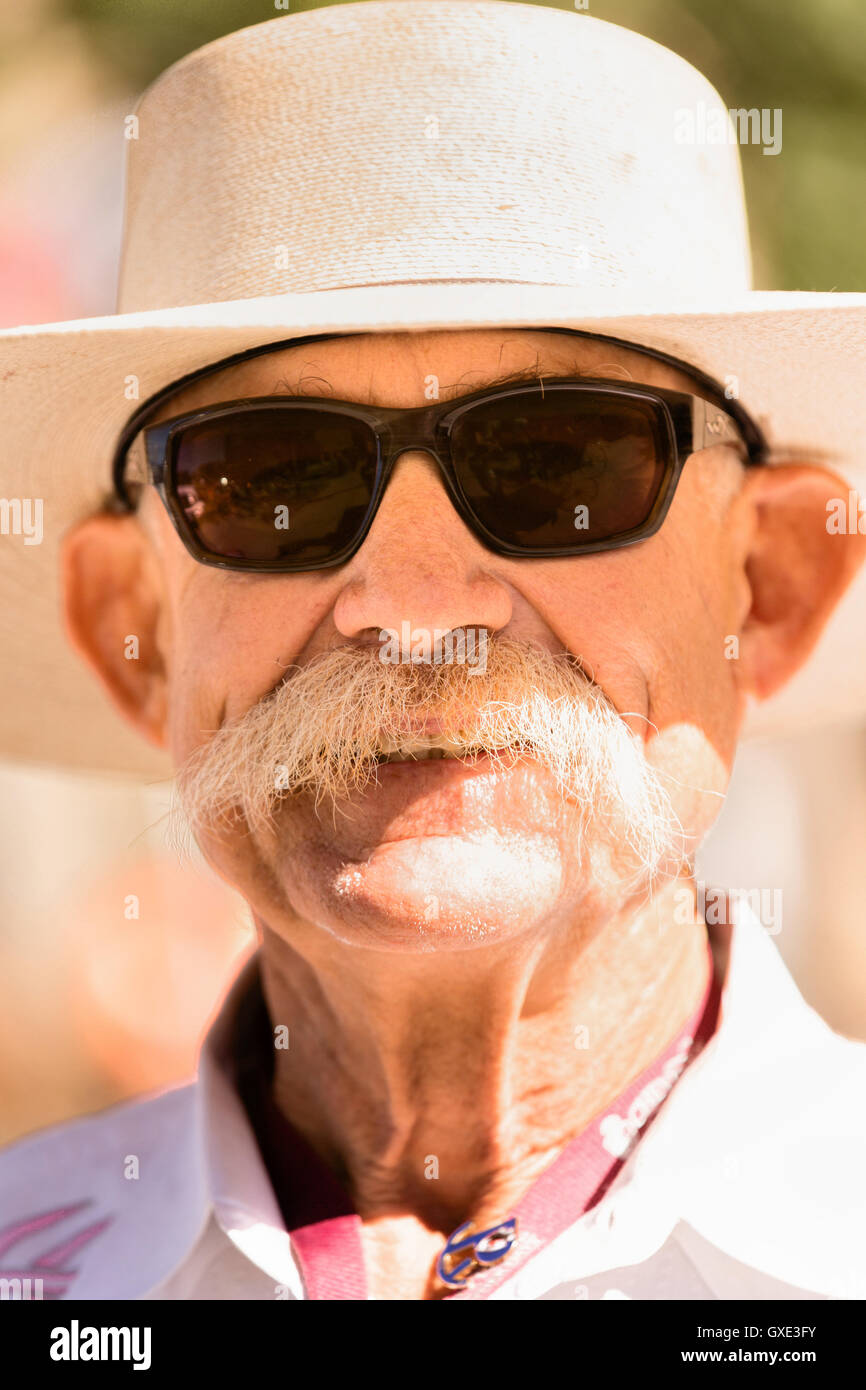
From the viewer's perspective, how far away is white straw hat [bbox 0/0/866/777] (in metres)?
1.66

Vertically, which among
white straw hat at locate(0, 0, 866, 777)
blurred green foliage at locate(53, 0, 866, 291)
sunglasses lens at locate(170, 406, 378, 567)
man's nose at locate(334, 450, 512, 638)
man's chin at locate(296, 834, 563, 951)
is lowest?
man's chin at locate(296, 834, 563, 951)

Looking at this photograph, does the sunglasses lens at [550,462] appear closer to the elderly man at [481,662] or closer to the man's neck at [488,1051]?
the elderly man at [481,662]

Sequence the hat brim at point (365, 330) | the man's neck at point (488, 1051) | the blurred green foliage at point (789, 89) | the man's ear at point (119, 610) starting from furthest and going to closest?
the blurred green foliage at point (789, 89), the man's ear at point (119, 610), the man's neck at point (488, 1051), the hat brim at point (365, 330)

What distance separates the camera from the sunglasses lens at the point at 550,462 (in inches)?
65.7

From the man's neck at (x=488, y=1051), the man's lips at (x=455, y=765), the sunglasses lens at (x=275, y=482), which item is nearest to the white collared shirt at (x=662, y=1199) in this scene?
the man's neck at (x=488, y=1051)

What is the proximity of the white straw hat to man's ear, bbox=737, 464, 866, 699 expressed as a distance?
110 millimetres

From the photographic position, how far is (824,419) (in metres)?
1.94

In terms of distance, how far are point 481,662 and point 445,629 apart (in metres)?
0.07

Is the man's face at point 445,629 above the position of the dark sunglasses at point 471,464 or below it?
below

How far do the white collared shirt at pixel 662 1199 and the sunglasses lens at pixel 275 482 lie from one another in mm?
899

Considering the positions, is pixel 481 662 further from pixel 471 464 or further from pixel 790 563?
pixel 790 563

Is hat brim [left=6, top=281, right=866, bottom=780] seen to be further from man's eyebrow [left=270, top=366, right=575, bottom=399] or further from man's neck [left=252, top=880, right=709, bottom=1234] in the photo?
man's neck [left=252, top=880, right=709, bottom=1234]

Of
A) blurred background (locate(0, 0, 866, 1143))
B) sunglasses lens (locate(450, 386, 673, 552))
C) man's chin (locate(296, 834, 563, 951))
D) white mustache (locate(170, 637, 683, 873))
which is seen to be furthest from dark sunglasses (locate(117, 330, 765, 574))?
blurred background (locate(0, 0, 866, 1143))

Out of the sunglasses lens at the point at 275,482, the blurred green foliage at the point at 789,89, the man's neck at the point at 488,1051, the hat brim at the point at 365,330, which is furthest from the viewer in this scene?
the blurred green foliage at the point at 789,89
